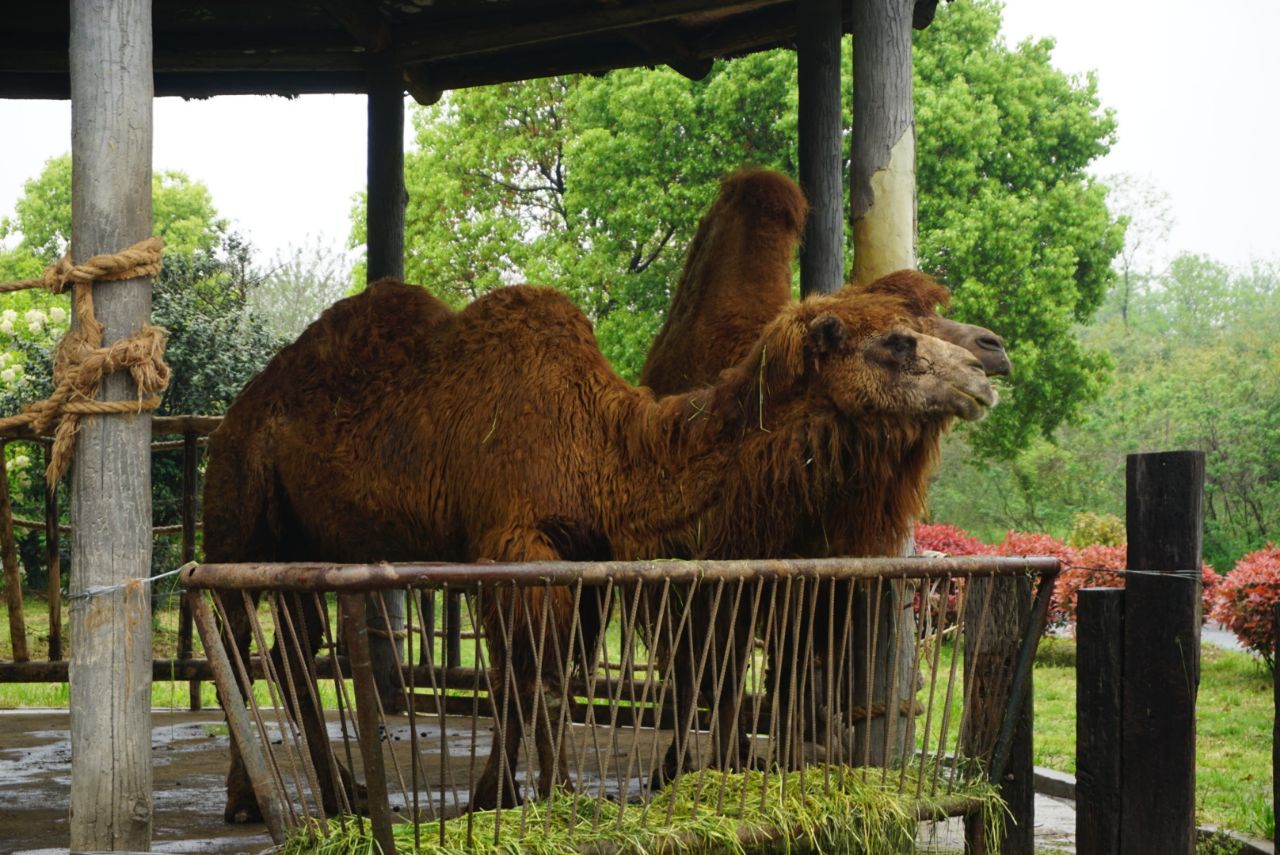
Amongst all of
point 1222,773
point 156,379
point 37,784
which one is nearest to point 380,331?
point 156,379

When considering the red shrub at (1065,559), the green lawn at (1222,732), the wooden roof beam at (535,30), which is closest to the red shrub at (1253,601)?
the red shrub at (1065,559)

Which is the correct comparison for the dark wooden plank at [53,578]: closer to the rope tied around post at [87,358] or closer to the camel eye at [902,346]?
the rope tied around post at [87,358]

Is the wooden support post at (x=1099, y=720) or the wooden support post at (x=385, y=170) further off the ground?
the wooden support post at (x=385, y=170)

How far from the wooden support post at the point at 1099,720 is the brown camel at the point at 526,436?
1.03 metres

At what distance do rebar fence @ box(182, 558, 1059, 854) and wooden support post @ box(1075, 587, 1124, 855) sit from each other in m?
0.21

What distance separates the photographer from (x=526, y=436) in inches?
206

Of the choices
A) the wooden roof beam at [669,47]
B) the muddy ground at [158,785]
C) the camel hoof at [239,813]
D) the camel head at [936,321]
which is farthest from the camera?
the wooden roof beam at [669,47]

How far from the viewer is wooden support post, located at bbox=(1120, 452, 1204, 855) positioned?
16.0 ft

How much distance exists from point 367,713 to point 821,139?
5.30 meters

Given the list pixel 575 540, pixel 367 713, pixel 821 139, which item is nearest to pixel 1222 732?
pixel 821 139

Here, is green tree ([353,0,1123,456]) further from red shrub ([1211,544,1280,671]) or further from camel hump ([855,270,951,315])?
camel hump ([855,270,951,315])

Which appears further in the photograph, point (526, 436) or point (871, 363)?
point (526, 436)

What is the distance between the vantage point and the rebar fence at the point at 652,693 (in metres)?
3.71

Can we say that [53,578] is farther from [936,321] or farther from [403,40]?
[936,321]
